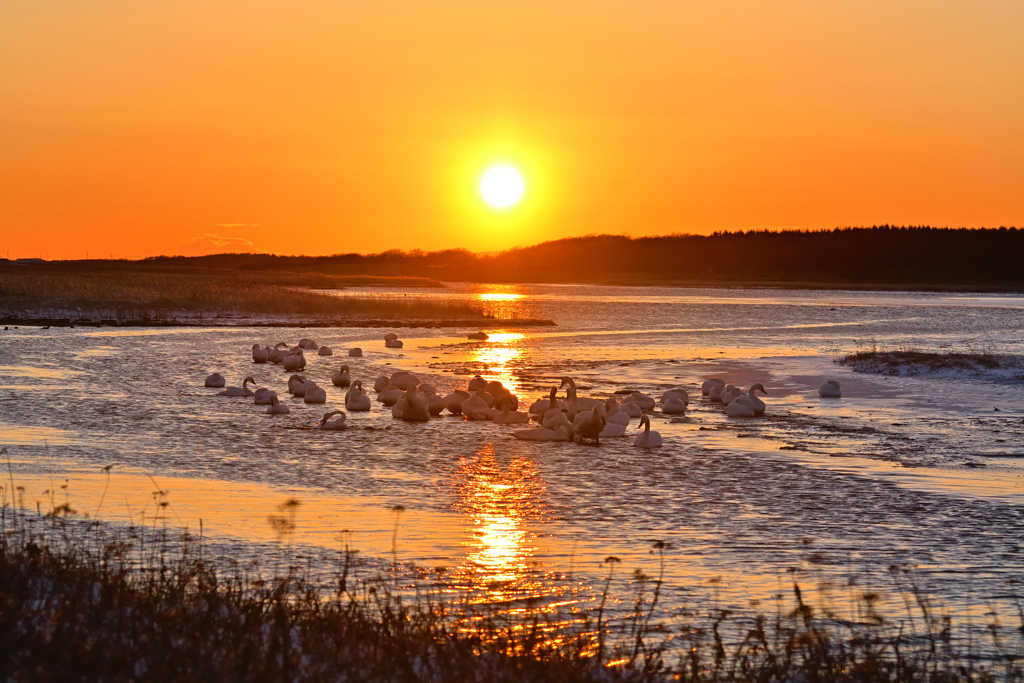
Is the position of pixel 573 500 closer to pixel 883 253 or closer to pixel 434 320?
pixel 434 320

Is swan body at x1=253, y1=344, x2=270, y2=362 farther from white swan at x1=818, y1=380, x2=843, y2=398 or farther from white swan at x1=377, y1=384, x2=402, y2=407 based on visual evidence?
white swan at x1=818, y1=380, x2=843, y2=398

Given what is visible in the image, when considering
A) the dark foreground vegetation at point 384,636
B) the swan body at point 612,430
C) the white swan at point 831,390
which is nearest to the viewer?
the dark foreground vegetation at point 384,636

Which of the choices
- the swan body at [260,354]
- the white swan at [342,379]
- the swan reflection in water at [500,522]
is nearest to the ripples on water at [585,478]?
the swan reflection in water at [500,522]

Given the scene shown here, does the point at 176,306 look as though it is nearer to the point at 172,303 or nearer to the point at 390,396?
the point at 172,303

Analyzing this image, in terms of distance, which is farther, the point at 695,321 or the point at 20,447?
the point at 695,321

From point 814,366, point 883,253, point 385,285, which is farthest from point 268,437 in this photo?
point 883,253

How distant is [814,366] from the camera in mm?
26844

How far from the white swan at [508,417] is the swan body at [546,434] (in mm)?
1491

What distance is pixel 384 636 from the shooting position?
543cm

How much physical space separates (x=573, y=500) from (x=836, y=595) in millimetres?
3504

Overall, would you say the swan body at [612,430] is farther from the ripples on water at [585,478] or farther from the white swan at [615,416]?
the ripples on water at [585,478]

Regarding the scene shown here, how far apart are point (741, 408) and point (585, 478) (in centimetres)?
592

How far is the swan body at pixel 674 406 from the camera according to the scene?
16.8 meters

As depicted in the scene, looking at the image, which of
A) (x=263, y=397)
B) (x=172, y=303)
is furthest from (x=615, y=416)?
(x=172, y=303)
